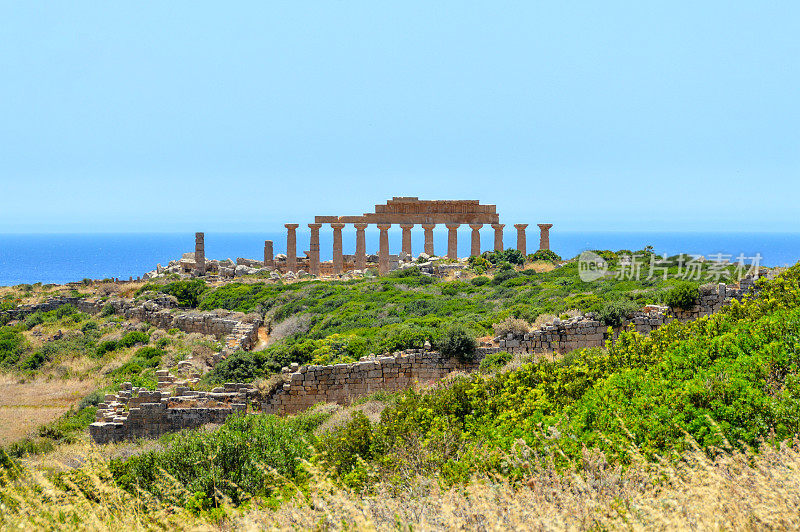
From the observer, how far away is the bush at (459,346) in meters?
15.4

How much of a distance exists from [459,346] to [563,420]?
7057 mm

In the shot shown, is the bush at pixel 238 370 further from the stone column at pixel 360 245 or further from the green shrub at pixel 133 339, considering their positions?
the stone column at pixel 360 245

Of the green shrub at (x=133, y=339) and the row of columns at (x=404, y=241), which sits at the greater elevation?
the row of columns at (x=404, y=241)

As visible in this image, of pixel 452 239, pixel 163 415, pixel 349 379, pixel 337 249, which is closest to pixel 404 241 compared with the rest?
pixel 452 239

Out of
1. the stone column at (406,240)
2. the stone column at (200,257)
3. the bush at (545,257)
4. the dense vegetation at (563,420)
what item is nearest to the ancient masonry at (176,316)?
the stone column at (200,257)

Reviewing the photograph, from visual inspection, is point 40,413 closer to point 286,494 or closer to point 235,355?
point 235,355

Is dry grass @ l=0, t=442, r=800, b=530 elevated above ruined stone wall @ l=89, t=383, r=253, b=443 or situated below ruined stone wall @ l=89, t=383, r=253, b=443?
above

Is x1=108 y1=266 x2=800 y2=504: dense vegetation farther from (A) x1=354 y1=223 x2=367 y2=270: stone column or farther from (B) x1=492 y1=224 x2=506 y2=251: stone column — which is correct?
(A) x1=354 y1=223 x2=367 y2=270: stone column

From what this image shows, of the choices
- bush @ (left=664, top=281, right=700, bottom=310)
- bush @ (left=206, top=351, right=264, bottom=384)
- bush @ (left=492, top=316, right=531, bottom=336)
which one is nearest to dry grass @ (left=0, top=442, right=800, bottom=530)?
bush @ (left=492, top=316, right=531, bottom=336)

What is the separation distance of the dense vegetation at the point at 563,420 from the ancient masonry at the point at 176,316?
11136 millimetres

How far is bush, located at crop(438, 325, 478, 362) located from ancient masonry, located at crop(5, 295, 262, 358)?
7.70 meters

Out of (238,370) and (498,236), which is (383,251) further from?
(238,370)

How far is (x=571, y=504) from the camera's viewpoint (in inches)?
225

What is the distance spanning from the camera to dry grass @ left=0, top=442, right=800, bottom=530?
5109mm
